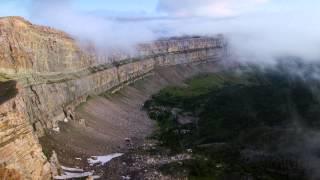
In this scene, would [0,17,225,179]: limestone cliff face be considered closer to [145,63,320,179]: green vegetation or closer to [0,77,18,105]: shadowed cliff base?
[0,77,18,105]: shadowed cliff base

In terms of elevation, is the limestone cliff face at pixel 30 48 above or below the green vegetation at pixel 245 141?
above

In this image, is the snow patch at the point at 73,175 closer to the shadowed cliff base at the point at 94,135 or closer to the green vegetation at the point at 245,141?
the shadowed cliff base at the point at 94,135

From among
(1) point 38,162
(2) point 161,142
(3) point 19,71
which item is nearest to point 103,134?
(2) point 161,142

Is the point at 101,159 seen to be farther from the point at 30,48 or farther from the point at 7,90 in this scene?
the point at 30,48

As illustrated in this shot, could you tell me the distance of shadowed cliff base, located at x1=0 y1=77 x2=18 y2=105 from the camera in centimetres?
11488

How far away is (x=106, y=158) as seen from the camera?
142375mm

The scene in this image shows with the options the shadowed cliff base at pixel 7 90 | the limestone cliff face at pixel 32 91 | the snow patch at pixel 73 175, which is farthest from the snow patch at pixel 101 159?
the shadowed cliff base at pixel 7 90

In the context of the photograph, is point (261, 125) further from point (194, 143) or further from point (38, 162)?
point (38, 162)

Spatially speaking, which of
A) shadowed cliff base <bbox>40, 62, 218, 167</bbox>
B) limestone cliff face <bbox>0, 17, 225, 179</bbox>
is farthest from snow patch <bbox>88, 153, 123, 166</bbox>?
limestone cliff face <bbox>0, 17, 225, 179</bbox>

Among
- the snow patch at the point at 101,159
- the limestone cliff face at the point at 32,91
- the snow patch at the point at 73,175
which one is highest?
the limestone cliff face at the point at 32,91

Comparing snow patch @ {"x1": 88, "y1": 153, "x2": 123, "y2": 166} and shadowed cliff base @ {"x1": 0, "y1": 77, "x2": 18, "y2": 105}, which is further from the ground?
shadowed cliff base @ {"x1": 0, "y1": 77, "x2": 18, "y2": 105}

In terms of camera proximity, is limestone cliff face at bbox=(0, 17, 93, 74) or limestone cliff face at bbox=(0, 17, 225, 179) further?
limestone cliff face at bbox=(0, 17, 93, 74)

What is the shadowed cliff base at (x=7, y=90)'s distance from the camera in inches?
4523

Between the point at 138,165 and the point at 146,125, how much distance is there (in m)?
59.6
